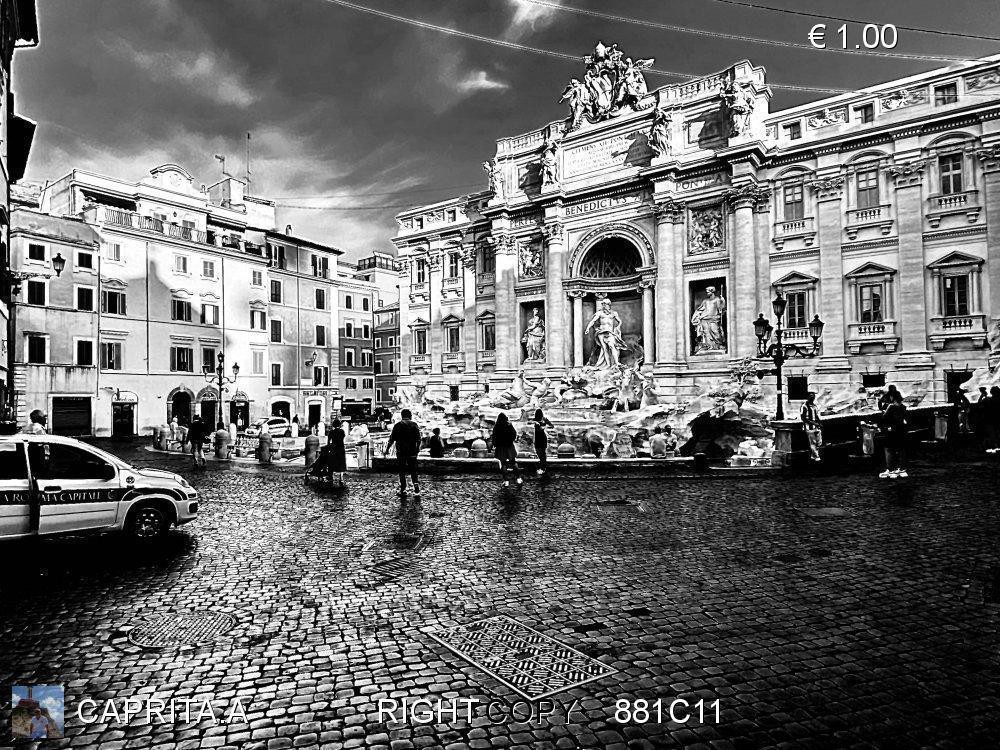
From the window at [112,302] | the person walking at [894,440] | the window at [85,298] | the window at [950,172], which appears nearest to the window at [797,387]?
the window at [950,172]

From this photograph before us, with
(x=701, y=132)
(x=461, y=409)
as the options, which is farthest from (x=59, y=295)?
(x=701, y=132)

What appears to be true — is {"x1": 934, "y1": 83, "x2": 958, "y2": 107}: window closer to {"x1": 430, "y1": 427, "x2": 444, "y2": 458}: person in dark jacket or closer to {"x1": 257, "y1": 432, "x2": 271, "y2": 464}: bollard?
{"x1": 430, "y1": 427, "x2": 444, "y2": 458}: person in dark jacket

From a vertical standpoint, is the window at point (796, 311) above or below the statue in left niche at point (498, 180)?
below

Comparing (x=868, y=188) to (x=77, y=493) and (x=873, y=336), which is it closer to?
(x=873, y=336)

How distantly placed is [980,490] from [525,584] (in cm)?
1055

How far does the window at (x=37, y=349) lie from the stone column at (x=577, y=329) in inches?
1215

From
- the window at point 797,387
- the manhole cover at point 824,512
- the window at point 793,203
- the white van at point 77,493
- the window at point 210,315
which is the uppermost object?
the window at point 793,203

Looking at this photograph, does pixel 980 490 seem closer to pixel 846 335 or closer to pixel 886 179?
pixel 846 335

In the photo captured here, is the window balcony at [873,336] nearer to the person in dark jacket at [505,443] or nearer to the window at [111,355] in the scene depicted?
the person in dark jacket at [505,443]

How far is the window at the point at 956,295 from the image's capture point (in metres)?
25.6

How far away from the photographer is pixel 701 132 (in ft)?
104

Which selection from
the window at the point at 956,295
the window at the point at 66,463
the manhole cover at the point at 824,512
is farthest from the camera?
the window at the point at 956,295

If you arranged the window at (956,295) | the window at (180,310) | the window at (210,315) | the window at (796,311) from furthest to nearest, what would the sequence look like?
the window at (210,315), the window at (180,310), the window at (796,311), the window at (956,295)

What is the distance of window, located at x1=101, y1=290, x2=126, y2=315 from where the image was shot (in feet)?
122
